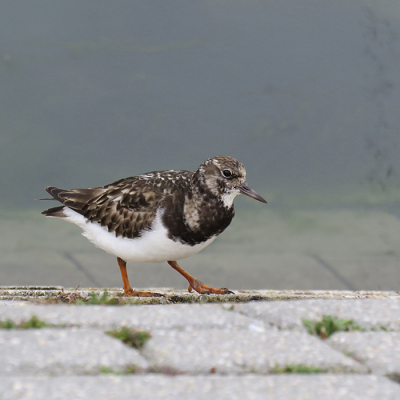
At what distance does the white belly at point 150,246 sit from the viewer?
5.37m

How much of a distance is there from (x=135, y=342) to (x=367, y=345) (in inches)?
46.4

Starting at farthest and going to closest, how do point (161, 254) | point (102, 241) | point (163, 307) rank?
point (102, 241)
point (161, 254)
point (163, 307)

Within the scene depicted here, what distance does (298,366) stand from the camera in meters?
2.47

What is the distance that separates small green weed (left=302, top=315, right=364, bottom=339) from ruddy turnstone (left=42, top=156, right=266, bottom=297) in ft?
7.80

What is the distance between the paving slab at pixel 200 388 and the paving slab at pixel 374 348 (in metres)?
0.17

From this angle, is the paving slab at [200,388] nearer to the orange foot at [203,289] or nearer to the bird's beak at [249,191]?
the bird's beak at [249,191]

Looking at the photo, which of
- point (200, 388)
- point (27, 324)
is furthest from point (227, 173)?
point (200, 388)

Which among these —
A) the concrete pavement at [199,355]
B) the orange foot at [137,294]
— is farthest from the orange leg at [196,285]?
the concrete pavement at [199,355]

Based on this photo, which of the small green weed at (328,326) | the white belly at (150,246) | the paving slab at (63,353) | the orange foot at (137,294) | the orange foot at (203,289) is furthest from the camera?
the orange foot at (203,289)

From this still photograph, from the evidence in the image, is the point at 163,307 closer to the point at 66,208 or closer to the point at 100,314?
the point at 100,314

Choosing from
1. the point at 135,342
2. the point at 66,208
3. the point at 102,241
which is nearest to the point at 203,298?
the point at 102,241

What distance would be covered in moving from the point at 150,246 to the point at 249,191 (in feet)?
3.73

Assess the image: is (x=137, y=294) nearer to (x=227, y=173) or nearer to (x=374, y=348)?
(x=227, y=173)

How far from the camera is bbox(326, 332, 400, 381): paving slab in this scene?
8.23ft
